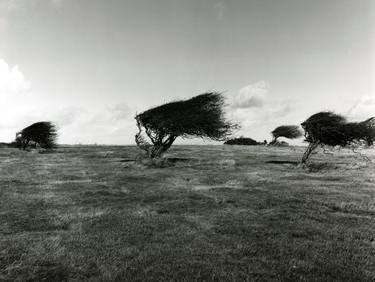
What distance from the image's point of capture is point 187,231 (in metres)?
10.1

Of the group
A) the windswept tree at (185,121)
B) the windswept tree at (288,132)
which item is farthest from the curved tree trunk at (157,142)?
the windswept tree at (288,132)

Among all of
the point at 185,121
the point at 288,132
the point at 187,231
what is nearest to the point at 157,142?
the point at 185,121

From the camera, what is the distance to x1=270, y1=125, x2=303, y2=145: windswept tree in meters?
61.8

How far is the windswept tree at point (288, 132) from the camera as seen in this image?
2434 inches

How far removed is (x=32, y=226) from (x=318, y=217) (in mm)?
8683

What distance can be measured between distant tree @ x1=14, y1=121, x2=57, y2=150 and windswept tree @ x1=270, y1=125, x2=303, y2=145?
3545 centimetres

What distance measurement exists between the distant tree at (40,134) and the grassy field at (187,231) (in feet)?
103

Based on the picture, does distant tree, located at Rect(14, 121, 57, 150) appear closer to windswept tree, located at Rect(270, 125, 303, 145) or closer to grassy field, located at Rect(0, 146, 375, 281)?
grassy field, located at Rect(0, 146, 375, 281)

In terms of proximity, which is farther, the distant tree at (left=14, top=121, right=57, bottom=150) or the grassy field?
the distant tree at (left=14, top=121, right=57, bottom=150)

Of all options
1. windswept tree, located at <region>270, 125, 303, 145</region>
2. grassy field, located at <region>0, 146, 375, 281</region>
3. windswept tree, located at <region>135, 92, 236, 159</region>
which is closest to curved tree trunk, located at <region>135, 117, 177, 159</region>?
windswept tree, located at <region>135, 92, 236, 159</region>

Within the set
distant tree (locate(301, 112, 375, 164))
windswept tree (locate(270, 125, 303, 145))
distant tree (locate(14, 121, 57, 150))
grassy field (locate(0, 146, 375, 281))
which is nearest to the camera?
grassy field (locate(0, 146, 375, 281))

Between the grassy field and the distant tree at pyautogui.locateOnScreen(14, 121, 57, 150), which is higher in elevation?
the distant tree at pyautogui.locateOnScreen(14, 121, 57, 150)

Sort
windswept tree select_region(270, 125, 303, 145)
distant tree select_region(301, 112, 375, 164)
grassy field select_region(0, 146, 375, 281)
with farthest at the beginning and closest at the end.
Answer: windswept tree select_region(270, 125, 303, 145), distant tree select_region(301, 112, 375, 164), grassy field select_region(0, 146, 375, 281)

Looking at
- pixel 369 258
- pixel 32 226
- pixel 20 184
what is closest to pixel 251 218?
pixel 369 258
